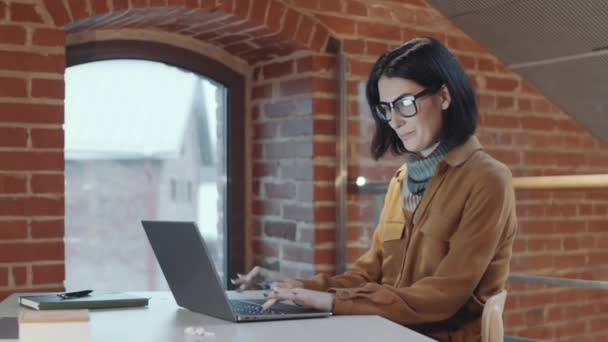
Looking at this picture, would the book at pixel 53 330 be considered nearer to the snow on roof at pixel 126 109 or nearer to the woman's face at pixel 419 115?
the woman's face at pixel 419 115

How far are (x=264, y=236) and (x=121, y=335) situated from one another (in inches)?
87.1

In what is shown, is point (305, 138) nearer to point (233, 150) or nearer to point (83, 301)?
point (233, 150)

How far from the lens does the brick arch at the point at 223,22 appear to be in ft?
10.8

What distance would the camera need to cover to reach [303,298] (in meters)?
2.09

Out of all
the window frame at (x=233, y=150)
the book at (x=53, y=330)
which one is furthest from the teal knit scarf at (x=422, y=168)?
the window frame at (x=233, y=150)

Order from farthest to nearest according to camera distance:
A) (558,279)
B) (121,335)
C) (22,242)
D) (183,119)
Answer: (183,119), (22,242), (558,279), (121,335)

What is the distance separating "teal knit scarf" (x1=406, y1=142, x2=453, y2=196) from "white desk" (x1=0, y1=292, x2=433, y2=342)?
20.7 inches

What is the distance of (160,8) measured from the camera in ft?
11.1

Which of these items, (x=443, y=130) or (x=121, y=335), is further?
(x=443, y=130)

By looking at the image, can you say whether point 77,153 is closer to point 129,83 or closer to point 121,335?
point 129,83

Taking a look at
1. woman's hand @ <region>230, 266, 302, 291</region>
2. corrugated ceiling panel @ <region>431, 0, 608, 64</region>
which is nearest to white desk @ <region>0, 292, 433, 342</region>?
woman's hand @ <region>230, 266, 302, 291</region>

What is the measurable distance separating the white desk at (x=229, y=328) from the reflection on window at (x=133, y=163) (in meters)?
1.54

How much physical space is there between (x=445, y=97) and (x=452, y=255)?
469 millimetres

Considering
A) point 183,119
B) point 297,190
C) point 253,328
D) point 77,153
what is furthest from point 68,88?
point 253,328
